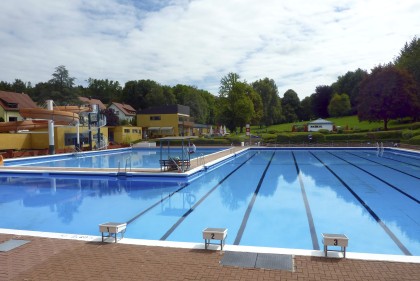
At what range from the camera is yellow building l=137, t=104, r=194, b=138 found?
50.8 m

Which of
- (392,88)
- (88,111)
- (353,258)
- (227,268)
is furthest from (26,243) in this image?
(392,88)

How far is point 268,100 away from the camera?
64.7m

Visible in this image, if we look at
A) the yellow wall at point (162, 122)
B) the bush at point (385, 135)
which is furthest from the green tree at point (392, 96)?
the yellow wall at point (162, 122)

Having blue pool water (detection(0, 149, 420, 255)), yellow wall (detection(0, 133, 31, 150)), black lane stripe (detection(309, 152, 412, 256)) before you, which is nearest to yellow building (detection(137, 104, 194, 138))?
yellow wall (detection(0, 133, 31, 150))

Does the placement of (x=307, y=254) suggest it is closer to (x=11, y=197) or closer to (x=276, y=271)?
(x=276, y=271)

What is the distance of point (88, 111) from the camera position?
1280 inches

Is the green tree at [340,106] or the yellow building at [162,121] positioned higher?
the green tree at [340,106]

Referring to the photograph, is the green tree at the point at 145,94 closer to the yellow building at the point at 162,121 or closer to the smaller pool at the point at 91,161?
the yellow building at the point at 162,121

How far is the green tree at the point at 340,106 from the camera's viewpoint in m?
64.6

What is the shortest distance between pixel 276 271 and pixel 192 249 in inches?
59.2

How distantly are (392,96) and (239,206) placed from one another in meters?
37.9

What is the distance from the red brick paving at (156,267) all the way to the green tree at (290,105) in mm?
70138

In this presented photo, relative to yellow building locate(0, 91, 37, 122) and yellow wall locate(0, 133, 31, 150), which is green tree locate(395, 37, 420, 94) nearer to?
yellow wall locate(0, 133, 31, 150)

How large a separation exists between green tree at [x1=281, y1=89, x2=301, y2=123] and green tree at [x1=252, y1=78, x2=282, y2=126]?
578cm
